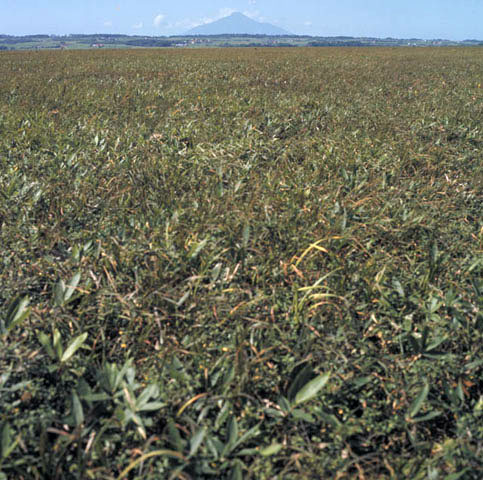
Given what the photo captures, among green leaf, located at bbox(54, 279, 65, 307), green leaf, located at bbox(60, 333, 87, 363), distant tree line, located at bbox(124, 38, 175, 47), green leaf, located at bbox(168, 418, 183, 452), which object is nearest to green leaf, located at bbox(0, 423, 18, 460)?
green leaf, located at bbox(60, 333, 87, 363)

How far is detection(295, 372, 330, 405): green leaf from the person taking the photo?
1419mm

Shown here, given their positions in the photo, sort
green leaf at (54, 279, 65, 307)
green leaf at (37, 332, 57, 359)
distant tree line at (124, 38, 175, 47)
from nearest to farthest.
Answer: green leaf at (37, 332, 57, 359) < green leaf at (54, 279, 65, 307) < distant tree line at (124, 38, 175, 47)

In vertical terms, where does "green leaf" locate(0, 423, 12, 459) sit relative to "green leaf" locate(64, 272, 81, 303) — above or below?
below

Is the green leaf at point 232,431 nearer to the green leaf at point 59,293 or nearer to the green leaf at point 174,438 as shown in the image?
the green leaf at point 174,438

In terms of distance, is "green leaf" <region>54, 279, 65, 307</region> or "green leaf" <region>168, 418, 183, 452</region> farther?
"green leaf" <region>54, 279, 65, 307</region>

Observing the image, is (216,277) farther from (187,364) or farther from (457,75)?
(457,75)

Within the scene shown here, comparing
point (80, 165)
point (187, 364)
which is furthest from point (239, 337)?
→ point (80, 165)

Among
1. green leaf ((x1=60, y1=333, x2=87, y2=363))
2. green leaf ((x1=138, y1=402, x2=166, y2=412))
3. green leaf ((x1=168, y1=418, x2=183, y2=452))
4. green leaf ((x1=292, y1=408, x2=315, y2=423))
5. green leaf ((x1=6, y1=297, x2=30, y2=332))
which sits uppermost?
green leaf ((x1=6, y1=297, x2=30, y2=332))

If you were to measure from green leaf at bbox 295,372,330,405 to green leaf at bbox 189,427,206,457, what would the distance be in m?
0.37

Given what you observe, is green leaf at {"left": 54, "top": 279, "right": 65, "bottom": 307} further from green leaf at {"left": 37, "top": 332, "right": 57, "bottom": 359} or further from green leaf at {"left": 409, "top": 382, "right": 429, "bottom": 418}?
green leaf at {"left": 409, "top": 382, "right": 429, "bottom": 418}

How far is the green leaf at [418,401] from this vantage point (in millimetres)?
1395

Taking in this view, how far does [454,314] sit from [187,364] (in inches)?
48.4

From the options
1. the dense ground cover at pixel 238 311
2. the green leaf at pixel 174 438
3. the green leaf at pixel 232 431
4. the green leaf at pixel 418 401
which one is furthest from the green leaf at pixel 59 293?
the green leaf at pixel 418 401

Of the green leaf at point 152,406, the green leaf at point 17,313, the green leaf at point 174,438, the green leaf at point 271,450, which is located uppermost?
the green leaf at point 17,313
